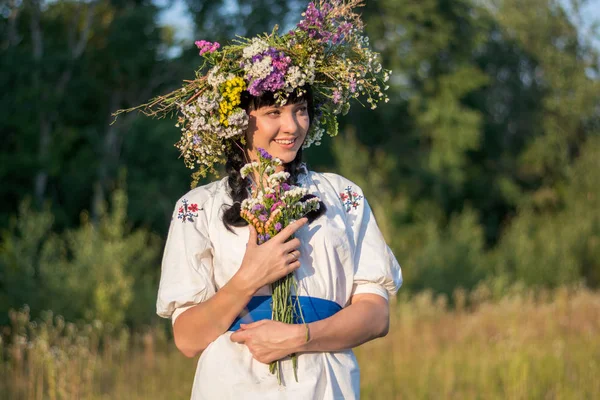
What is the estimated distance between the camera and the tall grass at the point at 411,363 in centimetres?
608

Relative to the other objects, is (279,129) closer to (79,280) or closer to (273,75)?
(273,75)

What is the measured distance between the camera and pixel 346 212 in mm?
2568

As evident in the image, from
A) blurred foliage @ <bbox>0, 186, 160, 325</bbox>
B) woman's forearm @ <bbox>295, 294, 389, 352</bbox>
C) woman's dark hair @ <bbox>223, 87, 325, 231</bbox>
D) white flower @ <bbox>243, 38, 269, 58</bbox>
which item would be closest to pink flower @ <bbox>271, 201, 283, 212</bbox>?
woman's dark hair @ <bbox>223, 87, 325, 231</bbox>

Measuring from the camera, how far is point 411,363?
7.43 metres

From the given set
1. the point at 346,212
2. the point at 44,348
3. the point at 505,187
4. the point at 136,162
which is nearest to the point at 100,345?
the point at 44,348

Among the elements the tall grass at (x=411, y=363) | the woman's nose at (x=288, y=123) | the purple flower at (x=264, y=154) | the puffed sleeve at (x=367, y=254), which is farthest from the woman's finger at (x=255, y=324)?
the tall grass at (x=411, y=363)

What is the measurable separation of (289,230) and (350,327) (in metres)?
0.33

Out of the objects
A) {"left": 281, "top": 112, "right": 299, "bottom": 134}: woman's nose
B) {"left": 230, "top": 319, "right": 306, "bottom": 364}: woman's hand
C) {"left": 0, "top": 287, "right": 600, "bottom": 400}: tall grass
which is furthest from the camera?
{"left": 0, "top": 287, "right": 600, "bottom": 400}: tall grass

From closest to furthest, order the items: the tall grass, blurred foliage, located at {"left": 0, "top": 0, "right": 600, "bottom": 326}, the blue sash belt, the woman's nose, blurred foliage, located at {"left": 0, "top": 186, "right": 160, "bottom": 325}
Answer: the blue sash belt, the woman's nose, the tall grass, blurred foliage, located at {"left": 0, "top": 186, "right": 160, "bottom": 325}, blurred foliage, located at {"left": 0, "top": 0, "right": 600, "bottom": 326}

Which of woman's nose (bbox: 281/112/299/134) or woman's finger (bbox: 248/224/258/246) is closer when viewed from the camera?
woman's finger (bbox: 248/224/258/246)

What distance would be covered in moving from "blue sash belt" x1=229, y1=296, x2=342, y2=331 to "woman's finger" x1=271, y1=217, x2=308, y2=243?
202 millimetres

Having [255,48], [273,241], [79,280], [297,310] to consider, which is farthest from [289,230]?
[79,280]

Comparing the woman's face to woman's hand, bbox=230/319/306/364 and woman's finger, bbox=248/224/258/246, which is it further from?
woman's hand, bbox=230/319/306/364

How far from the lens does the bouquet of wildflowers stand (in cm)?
235
